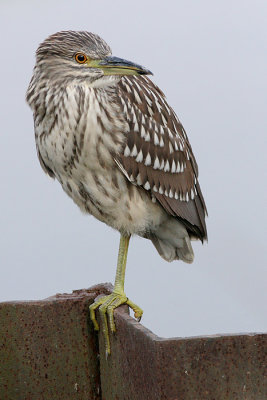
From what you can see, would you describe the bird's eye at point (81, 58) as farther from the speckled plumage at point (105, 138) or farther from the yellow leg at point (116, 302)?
the yellow leg at point (116, 302)

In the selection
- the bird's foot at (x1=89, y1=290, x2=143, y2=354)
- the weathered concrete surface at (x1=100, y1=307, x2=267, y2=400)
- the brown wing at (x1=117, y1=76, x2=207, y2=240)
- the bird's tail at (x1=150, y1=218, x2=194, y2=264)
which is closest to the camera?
the weathered concrete surface at (x1=100, y1=307, x2=267, y2=400)

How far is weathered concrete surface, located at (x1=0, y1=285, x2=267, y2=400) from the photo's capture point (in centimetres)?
237

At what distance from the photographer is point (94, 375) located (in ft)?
11.8

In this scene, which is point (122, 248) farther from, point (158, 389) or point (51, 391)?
point (158, 389)

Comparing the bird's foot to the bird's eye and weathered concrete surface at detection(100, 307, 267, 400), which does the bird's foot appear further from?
the bird's eye

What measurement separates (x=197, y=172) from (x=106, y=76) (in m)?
1.22

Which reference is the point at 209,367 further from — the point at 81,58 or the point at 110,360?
the point at 81,58

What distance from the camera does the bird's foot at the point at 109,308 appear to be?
3469 millimetres

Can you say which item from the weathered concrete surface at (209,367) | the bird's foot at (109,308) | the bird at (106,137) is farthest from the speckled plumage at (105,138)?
the weathered concrete surface at (209,367)

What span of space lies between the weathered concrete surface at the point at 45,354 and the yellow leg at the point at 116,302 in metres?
0.16

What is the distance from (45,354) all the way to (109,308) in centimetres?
38

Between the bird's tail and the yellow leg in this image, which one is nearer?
the yellow leg

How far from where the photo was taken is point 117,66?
3.93 m

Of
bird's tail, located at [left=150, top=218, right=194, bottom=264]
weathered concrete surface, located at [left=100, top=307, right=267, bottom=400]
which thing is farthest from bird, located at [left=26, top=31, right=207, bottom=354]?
weathered concrete surface, located at [left=100, top=307, right=267, bottom=400]
